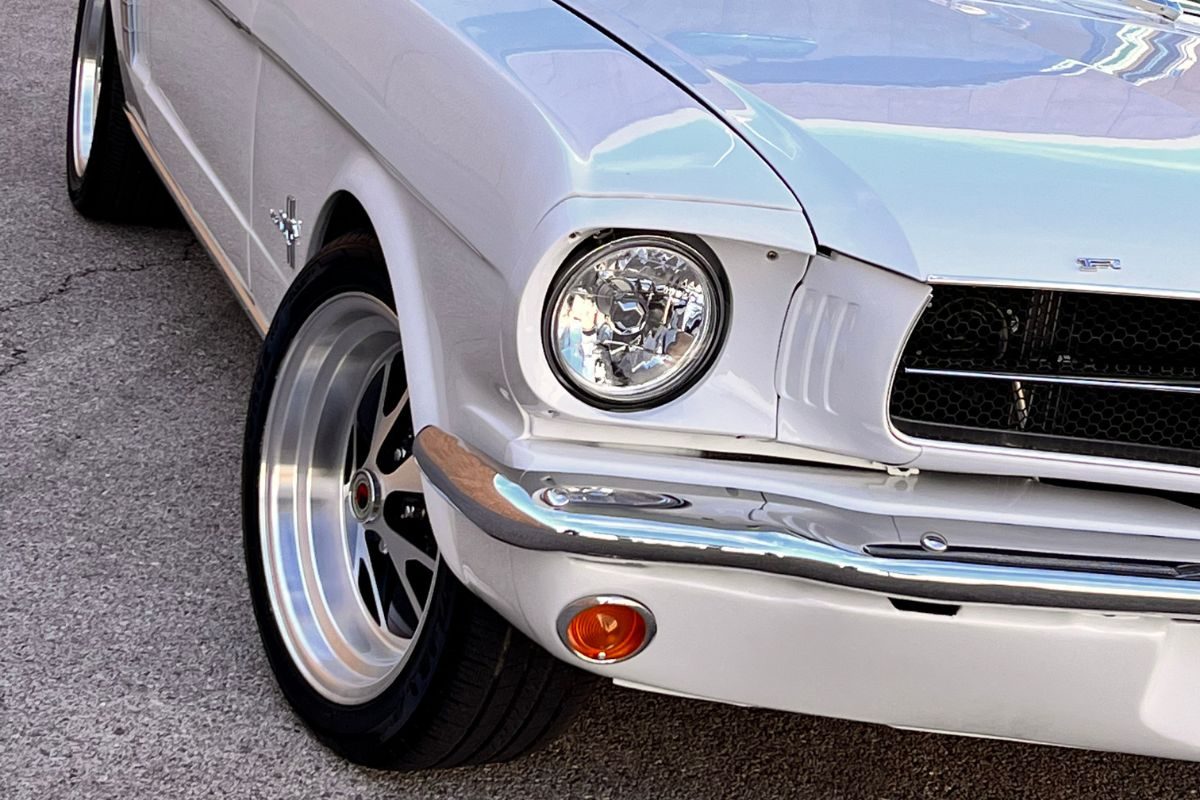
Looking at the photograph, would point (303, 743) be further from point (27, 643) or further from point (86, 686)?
point (27, 643)

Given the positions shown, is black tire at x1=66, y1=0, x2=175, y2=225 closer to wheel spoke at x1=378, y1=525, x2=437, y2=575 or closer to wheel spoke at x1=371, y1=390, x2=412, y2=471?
wheel spoke at x1=371, y1=390, x2=412, y2=471

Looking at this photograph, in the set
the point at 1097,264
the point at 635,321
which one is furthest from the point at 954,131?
the point at 635,321

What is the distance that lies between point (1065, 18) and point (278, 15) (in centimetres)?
145

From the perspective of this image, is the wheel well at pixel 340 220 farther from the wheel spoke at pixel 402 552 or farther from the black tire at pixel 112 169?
the black tire at pixel 112 169

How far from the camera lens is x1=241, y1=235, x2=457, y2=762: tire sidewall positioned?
2139mm

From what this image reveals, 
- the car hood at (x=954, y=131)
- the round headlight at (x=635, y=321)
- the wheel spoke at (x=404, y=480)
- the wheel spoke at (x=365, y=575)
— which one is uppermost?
the car hood at (x=954, y=131)

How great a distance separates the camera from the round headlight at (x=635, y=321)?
176 centimetres

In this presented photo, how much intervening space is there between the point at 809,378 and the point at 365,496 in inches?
41.0

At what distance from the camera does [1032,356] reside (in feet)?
6.00

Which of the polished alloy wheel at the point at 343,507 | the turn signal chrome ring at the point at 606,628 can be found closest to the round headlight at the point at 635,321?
the turn signal chrome ring at the point at 606,628

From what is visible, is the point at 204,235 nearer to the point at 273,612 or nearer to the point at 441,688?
the point at 273,612

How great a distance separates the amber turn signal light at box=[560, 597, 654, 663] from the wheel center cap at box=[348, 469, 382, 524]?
0.81 m

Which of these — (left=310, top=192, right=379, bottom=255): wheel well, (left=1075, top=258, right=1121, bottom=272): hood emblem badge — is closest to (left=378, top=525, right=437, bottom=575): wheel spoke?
(left=310, top=192, right=379, bottom=255): wheel well

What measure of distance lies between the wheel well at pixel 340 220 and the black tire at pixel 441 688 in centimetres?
9
